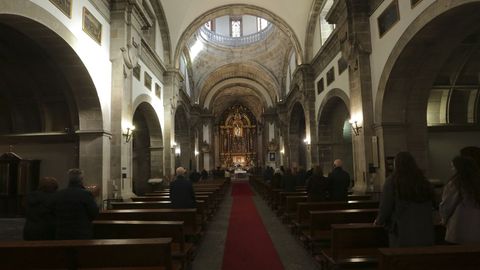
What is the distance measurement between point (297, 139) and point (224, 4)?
36.4 ft

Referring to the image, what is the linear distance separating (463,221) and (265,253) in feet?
11.0

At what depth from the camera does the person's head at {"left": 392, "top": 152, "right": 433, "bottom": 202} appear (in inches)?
126

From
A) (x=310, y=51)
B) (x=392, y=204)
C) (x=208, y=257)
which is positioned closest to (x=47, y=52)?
(x=208, y=257)

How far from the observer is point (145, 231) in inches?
179

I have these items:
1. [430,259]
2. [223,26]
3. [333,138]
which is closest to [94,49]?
[430,259]

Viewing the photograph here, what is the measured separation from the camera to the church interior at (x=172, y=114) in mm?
4137

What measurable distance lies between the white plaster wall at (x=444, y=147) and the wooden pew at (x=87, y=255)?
9.42 metres

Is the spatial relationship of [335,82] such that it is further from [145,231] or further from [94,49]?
[145,231]

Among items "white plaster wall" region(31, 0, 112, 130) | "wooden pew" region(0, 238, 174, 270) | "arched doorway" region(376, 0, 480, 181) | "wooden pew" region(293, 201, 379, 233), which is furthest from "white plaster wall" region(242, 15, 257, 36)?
"wooden pew" region(0, 238, 174, 270)

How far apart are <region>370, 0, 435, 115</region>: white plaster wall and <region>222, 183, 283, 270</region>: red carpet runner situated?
16.2 ft

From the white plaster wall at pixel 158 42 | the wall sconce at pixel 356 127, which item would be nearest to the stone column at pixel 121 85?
the white plaster wall at pixel 158 42

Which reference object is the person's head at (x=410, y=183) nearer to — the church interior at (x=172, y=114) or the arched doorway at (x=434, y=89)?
the church interior at (x=172, y=114)

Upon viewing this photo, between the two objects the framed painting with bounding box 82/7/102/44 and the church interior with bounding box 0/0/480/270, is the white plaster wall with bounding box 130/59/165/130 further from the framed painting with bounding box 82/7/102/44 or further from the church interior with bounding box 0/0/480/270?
the framed painting with bounding box 82/7/102/44

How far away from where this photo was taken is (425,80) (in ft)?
29.4
